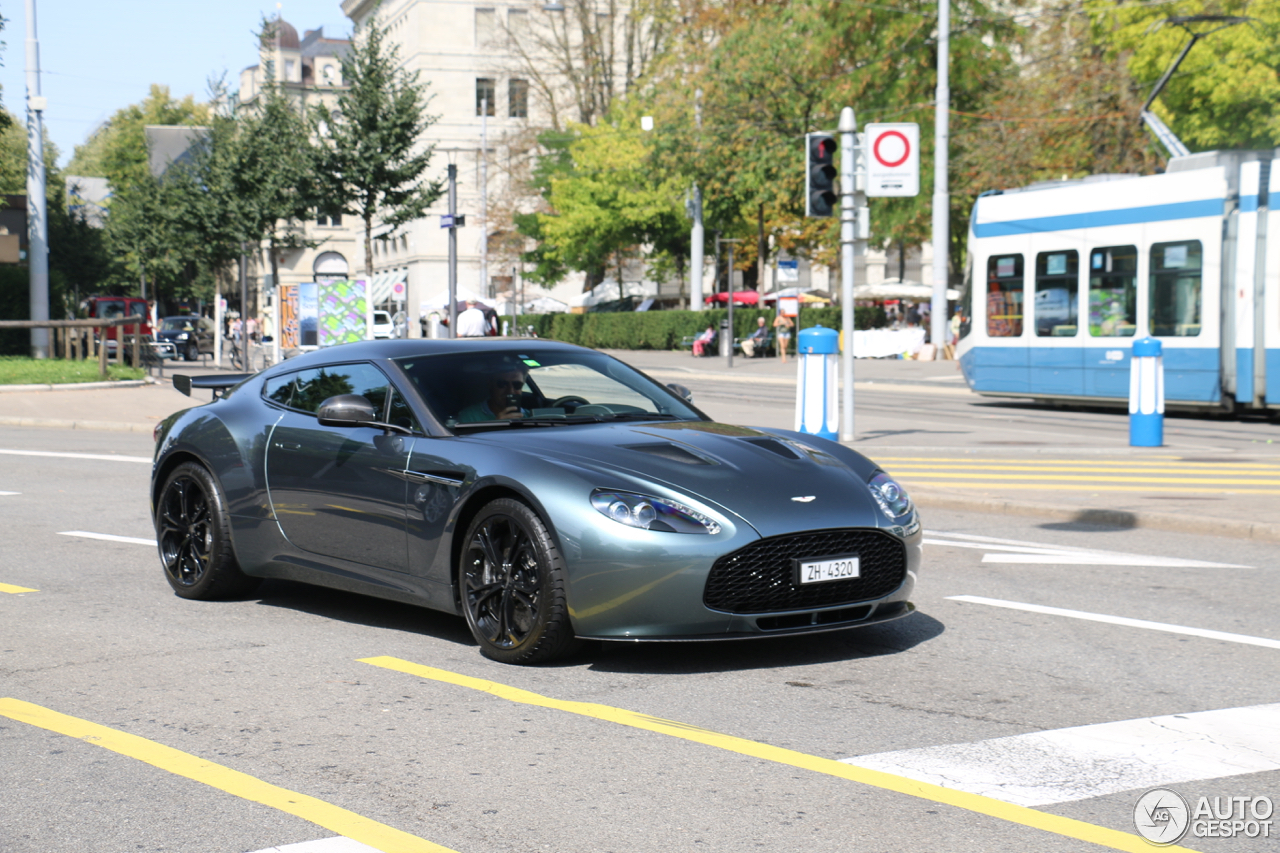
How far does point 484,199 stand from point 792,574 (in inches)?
2645

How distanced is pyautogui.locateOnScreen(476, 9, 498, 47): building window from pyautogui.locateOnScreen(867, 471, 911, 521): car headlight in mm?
76322

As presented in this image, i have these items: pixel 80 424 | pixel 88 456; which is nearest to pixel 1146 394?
pixel 88 456

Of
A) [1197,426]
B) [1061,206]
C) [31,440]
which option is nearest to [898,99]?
[1061,206]

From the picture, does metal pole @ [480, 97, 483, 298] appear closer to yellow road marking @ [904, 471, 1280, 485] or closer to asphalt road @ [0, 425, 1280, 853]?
yellow road marking @ [904, 471, 1280, 485]

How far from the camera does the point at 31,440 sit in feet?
61.4

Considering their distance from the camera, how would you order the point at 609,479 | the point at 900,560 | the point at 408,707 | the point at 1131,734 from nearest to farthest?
the point at 1131,734 < the point at 408,707 < the point at 609,479 < the point at 900,560

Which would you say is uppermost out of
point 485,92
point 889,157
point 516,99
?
point 485,92

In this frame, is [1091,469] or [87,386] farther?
[87,386]

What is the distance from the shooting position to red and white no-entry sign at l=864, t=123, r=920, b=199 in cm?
1553

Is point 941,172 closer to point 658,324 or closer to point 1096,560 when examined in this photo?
point 658,324

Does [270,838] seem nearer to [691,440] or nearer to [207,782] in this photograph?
[207,782]

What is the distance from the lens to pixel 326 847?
382 cm

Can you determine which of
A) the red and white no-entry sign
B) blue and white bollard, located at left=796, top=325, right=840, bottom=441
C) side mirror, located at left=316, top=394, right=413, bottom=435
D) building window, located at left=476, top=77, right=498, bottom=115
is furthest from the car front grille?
building window, located at left=476, top=77, right=498, bottom=115

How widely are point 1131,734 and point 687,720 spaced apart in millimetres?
1418
